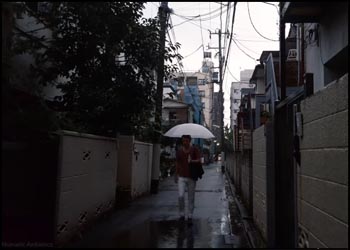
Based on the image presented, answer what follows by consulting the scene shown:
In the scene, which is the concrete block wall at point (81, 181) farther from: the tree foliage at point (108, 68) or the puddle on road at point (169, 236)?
the puddle on road at point (169, 236)

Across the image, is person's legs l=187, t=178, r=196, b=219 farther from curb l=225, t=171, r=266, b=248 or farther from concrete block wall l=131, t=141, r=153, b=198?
concrete block wall l=131, t=141, r=153, b=198

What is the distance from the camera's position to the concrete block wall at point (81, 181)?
315 inches

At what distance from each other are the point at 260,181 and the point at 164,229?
213 centimetres

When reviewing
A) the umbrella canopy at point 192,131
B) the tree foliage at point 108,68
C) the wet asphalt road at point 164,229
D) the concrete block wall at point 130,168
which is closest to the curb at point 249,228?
the wet asphalt road at point 164,229

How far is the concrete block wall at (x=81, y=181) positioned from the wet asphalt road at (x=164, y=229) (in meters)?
0.29

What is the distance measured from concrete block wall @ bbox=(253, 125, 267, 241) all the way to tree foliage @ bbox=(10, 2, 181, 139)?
3.31m

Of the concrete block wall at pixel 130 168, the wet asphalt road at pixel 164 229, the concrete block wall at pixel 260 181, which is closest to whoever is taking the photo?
the wet asphalt road at pixel 164 229

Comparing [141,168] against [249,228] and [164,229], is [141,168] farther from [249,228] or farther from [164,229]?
[164,229]

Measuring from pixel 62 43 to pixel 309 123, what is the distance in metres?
6.10

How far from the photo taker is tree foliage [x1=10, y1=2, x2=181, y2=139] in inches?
413

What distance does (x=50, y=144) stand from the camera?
7695 mm

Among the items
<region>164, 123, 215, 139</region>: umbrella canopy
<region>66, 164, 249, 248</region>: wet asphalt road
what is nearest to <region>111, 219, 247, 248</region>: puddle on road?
<region>66, 164, 249, 248</region>: wet asphalt road

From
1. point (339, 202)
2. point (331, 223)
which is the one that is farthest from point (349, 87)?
point (331, 223)

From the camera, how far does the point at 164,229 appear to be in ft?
31.4
